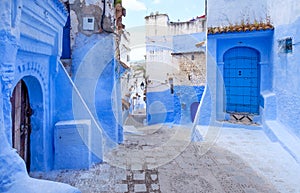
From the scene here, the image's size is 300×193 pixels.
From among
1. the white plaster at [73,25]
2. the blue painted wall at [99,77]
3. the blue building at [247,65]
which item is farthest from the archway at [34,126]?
the blue building at [247,65]

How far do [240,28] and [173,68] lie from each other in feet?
30.2

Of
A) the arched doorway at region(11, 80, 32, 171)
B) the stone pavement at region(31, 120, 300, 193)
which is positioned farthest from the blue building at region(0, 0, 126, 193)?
the stone pavement at region(31, 120, 300, 193)

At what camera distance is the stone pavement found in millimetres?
4500

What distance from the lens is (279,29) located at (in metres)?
7.17

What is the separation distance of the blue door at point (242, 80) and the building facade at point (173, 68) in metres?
5.86

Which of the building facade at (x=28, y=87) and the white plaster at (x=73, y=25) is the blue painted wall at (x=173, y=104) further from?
the building facade at (x=28, y=87)

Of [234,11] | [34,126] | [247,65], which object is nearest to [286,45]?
[247,65]

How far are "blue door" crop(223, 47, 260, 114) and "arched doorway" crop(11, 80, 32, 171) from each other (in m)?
6.45

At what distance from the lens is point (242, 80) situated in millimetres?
8641

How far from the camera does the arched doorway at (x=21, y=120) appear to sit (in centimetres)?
456

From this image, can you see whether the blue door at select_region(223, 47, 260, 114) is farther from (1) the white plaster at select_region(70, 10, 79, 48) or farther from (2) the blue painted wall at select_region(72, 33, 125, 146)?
(1) the white plaster at select_region(70, 10, 79, 48)

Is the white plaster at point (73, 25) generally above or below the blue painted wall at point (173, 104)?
above

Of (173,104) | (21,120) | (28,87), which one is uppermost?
(28,87)

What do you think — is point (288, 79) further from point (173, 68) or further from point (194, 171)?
point (173, 68)
